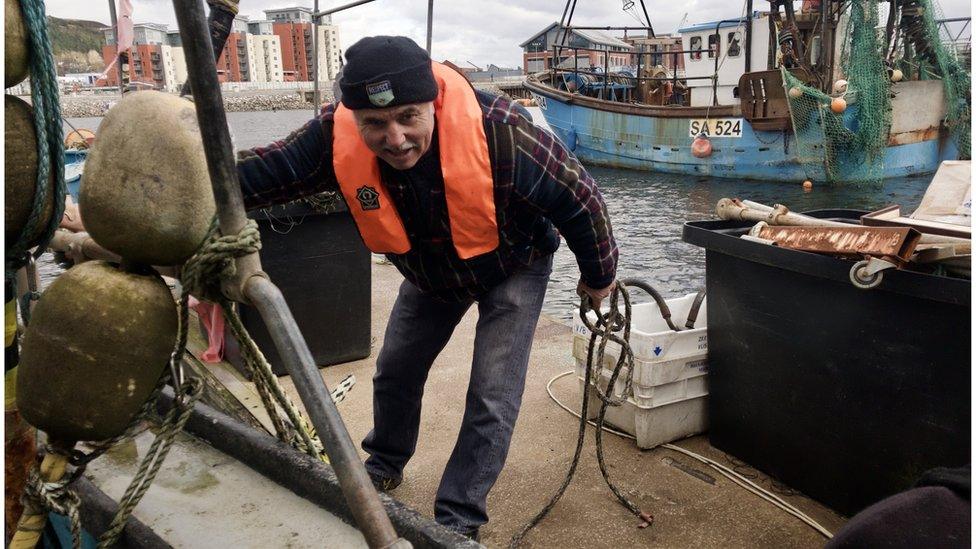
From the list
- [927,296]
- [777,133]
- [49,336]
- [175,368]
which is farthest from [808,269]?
[777,133]

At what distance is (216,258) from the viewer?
125cm

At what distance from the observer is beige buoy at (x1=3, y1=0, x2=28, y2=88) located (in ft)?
3.70

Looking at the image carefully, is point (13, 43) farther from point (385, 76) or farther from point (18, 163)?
point (385, 76)

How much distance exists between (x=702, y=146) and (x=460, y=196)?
18.6 metres

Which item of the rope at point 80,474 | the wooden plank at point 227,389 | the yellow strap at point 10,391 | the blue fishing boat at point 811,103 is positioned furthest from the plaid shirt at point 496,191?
the blue fishing boat at point 811,103

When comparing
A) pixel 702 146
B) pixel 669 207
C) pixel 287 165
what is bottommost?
pixel 669 207

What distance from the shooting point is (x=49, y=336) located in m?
1.24

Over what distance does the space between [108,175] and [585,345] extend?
262 cm

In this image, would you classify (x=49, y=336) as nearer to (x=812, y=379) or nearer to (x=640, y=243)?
(x=812, y=379)

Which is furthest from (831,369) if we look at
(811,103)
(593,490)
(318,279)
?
(811,103)

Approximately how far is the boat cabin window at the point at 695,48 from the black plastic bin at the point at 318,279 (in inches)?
735

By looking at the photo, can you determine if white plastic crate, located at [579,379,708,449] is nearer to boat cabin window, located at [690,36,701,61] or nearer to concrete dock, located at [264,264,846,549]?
concrete dock, located at [264,264,846,549]

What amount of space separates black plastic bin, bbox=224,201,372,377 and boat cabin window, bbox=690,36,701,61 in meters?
18.7

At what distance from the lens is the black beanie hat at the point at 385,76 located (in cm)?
204
